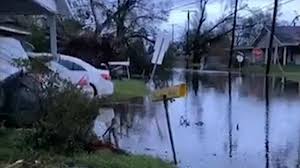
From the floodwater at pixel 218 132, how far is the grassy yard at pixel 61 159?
139cm

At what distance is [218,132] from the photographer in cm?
1600

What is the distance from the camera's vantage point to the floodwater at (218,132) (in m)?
12.3

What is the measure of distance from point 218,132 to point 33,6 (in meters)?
5.47

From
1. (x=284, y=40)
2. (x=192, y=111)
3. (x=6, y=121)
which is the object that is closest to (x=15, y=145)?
(x=6, y=121)

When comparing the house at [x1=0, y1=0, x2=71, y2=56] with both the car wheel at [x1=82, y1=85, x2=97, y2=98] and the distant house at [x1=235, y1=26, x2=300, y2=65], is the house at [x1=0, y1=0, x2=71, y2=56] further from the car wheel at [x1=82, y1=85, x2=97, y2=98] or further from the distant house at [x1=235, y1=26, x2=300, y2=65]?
the distant house at [x1=235, y1=26, x2=300, y2=65]

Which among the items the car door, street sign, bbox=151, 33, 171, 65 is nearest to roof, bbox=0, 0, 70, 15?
street sign, bbox=151, 33, 171, 65

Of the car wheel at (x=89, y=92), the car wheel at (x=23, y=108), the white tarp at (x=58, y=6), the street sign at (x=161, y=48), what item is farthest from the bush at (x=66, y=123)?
the white tarp at (x=58, y=6)

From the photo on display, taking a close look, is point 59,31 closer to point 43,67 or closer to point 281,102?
point 281,102

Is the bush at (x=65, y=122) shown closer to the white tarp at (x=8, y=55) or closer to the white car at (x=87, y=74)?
the white tarp at (x=8, y=55)

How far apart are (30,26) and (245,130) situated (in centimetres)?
2995

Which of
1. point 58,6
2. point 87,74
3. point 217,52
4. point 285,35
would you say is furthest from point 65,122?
point 217,52

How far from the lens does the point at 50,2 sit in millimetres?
16109

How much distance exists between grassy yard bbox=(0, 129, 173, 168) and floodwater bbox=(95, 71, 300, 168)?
4.57 ft

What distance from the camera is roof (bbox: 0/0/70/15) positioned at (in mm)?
14805
